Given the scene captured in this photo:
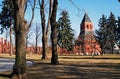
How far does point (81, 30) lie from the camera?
152 m

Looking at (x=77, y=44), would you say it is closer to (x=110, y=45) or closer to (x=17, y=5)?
(x=110, y=45)

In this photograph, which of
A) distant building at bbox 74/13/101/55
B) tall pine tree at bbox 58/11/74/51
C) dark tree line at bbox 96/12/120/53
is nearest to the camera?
tall pine tree at bbox 58/11/74/51

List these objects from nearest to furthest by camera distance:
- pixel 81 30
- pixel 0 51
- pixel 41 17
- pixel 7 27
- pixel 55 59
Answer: pixel 55 59 → pixel 41 17 → pixel 7 27 → pixel 0 51 → pixel 81 30

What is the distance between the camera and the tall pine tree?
9112cm

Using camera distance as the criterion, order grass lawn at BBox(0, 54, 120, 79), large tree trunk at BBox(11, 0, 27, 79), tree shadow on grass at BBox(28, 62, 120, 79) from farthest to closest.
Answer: grass lawn at BBox(0, 54, 120, 79) < large tree trunk at BBox(11, 0, 27, 79) < tree shadow on grass at BBox(28, 62, 120, 79)

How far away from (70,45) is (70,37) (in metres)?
2.24

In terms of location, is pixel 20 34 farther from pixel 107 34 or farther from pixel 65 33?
pixel 107 34

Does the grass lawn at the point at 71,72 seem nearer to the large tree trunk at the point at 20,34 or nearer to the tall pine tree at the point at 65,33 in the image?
the large tree trunk at the point at 20,34

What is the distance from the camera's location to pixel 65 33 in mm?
92062

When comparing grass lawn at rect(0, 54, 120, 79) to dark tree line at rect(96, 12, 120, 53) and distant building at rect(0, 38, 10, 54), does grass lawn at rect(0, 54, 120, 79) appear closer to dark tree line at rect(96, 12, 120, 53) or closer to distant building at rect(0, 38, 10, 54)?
dark tree line at rect(96, 12, 120, 53)

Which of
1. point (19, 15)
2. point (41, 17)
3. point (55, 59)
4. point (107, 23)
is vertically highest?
point (107, 23)

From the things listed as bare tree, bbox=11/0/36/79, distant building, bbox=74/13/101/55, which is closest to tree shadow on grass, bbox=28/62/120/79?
bare tree, bbox=11/0/36/79

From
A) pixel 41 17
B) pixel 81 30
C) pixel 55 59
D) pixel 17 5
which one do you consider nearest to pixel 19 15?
pixel 17 5

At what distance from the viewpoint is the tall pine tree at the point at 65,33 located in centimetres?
9112
